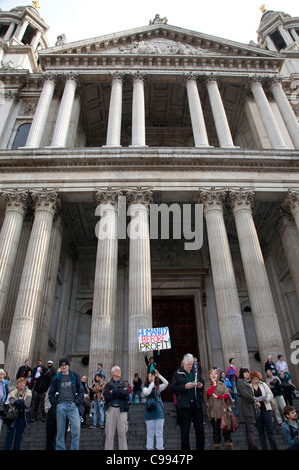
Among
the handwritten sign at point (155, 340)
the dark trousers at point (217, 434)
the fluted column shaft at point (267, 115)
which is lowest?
the dark trousers at point (217, 434)

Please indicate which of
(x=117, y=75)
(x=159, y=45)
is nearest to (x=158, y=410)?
(x=117, y=75)

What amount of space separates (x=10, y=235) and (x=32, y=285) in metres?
2.99

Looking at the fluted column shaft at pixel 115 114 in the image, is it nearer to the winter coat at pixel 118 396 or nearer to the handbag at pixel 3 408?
the handbag at pixel 3 408

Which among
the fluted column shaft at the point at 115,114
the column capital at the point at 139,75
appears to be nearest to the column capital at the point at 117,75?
the fluted column shaft at the point at 115,114

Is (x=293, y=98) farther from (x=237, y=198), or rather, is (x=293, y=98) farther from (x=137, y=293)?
(x=137, y=293)

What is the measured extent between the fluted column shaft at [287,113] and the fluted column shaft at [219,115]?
3.86 meters

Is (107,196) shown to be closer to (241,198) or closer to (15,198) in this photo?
(15,198)

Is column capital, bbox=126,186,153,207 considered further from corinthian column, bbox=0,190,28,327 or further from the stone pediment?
the stone pediment

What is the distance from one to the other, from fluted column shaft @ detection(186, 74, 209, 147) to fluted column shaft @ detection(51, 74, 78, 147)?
7.64 meters

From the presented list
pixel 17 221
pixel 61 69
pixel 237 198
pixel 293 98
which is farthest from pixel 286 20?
pixel 17 221

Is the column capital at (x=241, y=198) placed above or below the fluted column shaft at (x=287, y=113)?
below

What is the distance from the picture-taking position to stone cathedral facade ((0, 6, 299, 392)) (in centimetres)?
1528

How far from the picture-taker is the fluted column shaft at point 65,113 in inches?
765

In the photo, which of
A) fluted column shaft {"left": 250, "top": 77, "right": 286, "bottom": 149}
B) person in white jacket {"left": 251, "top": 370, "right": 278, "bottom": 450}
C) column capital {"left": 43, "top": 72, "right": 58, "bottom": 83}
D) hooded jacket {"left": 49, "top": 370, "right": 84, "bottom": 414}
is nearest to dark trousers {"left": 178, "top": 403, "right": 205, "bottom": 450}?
person in white jacket {"left": 251, "top": 370, "right": 278, "bottom": 450}
